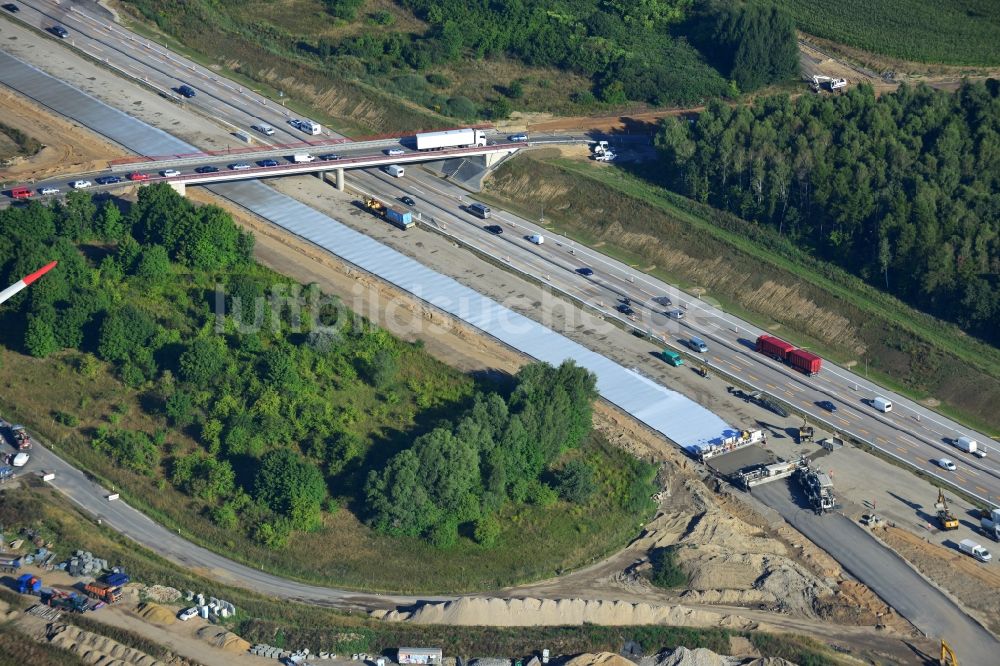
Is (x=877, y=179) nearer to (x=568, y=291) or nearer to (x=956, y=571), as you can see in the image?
(x=568, y=291)

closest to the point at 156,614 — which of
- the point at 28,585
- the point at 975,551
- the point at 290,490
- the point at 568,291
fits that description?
the point at 28,585

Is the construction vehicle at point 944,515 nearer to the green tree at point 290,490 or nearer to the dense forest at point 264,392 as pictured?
the dense forest at point 264,392

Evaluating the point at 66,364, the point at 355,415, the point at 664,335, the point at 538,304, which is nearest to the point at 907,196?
the point at 664,335

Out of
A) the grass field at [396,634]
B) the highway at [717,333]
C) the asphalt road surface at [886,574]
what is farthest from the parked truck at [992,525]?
the grass field at [396,634]

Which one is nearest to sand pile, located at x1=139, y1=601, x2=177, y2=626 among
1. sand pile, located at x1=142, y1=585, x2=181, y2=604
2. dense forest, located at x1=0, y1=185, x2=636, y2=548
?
sand pile, located at x1=142, y1=585, x2=181, y2=604

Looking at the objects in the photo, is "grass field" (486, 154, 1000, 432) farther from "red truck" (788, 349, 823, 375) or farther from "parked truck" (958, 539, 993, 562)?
"parked truck" (958, 539, 993, 562)
